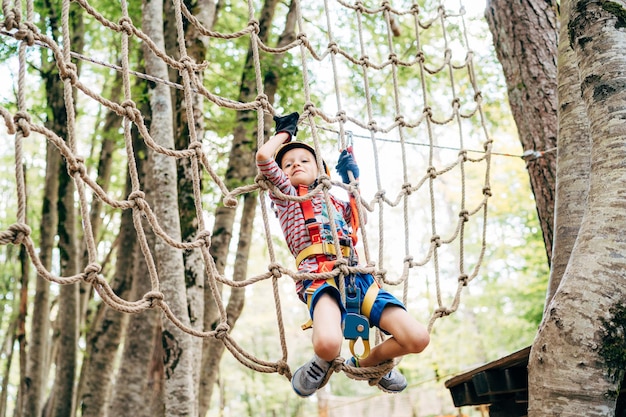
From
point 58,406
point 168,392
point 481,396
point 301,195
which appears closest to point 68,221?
point 58,406

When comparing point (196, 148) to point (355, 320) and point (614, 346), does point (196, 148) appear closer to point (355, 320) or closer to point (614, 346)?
point (355, 320)

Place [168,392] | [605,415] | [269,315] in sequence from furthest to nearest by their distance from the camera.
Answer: [269,315], [168,392], [605,415]

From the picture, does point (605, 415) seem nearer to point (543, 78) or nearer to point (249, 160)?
point (543, 78)

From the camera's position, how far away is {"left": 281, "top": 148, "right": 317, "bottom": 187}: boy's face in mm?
2221

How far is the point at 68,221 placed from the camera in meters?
4.73

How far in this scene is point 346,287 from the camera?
2018mm

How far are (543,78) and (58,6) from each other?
12.1ft

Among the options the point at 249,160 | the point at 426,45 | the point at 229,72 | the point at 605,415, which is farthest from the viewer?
the point at 426,45

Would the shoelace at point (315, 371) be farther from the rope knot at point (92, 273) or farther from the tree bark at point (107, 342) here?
the tree bark at point (107, 342)

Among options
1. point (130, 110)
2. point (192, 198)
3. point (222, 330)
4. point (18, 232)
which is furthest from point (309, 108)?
point (192, 198)

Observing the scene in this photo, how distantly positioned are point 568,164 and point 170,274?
1.71m

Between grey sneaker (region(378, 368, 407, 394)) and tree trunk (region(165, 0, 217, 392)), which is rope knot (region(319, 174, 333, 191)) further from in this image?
tree trunk (region(165, 0, 217, 392))

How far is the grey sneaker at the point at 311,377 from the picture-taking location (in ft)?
6.20

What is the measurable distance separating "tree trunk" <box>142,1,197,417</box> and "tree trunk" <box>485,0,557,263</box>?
63.6 inches
